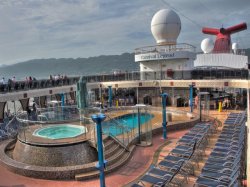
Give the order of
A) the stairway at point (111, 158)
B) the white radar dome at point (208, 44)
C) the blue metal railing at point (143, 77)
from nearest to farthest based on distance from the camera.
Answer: the stairway at point (111, 158), the blue metal railing at point (143, 77), the white radar dome at point (208, 44)

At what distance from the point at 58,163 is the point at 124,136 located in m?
3.24

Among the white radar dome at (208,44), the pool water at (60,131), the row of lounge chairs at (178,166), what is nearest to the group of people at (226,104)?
the row of lounge chairs at (178,166)

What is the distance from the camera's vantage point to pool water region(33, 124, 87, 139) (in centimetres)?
1079

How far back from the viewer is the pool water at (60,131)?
1079 cm

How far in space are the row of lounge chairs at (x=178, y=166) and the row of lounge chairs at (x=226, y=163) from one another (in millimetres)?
695

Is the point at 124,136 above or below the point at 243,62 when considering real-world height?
below

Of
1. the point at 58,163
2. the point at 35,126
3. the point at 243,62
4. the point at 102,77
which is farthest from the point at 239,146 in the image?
the point at 243,62

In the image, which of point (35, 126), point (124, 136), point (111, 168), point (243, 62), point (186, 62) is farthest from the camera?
point (243, 62)

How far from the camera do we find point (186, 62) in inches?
918

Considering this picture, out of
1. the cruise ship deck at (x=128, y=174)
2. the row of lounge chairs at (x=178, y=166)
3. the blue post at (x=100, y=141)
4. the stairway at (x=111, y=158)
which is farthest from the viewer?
the stairway at (x=111, y=158)

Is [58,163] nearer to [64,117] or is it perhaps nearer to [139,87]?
[64,117]

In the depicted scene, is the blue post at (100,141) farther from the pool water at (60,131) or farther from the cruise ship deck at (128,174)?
the pool water at (60,131)

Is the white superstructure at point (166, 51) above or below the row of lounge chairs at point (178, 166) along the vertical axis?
above

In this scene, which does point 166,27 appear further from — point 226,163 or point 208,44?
point 208,44
